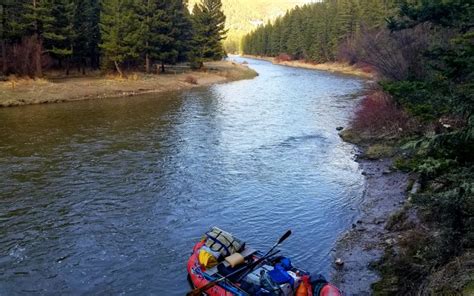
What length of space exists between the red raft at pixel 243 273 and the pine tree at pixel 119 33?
43574 mm

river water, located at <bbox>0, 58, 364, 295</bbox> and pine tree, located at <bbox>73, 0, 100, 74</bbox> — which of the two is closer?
river water, located at <bbox>0, 58, 364, 295</bbox>

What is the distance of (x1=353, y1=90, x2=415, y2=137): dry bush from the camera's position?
25.1 meters

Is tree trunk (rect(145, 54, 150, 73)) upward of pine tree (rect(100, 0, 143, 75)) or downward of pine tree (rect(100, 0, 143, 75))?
downward

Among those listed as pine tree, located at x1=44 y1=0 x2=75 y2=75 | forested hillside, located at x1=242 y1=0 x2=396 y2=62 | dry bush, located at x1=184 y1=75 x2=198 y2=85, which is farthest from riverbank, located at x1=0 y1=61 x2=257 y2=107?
forested hillside, located at x1=242 y1=0 x2=396 y2=62

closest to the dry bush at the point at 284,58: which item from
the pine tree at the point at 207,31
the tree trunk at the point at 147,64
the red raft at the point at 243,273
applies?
the pine tree at the point at 207,31

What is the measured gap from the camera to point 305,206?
17.8 metres

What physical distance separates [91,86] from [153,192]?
104 ft

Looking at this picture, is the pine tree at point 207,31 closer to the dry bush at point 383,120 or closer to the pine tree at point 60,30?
the pine tree at point 60,30

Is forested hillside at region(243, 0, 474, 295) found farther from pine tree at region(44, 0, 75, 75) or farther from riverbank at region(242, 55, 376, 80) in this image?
riverbank at region(242, 55, 376, 80)

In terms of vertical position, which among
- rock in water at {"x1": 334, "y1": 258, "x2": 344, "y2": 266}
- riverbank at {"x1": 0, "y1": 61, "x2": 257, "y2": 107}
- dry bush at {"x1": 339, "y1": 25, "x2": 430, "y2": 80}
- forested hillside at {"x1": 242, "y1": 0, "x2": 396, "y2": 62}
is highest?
forested hillside at {"x1": 242, "y1": 0, "x2": 396, "y2": 62}

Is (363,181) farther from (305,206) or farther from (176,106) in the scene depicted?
(176,106)

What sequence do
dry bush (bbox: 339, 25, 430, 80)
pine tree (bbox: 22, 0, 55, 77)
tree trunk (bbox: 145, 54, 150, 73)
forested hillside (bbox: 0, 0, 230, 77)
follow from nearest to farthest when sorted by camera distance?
dry bush (bbox: 339, 25, 430, 80)
forested hillside (bbox: 0, 0, 230, 77)
pine tree (bbox: 22, 0, 55, 77)
tree trunk (bbox: 145, 54, 150, 73)

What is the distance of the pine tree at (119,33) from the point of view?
51.8 m

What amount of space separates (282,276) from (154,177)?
11.4 m
